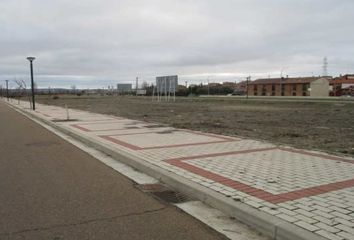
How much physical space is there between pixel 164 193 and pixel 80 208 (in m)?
1.53

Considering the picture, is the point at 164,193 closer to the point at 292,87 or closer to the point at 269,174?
the point at 269,174

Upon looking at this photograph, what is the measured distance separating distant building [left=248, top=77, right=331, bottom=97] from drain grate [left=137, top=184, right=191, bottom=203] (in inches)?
4231

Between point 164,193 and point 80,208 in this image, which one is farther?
point 164,193

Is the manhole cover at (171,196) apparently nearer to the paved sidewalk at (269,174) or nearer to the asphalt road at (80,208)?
the asphalt road at (80,208)

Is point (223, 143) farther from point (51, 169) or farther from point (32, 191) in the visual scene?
point (32, 191)

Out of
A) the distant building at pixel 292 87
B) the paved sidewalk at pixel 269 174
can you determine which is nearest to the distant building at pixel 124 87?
the distant building at pixel 292 87

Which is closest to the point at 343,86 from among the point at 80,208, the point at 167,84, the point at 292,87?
the point at 292,87

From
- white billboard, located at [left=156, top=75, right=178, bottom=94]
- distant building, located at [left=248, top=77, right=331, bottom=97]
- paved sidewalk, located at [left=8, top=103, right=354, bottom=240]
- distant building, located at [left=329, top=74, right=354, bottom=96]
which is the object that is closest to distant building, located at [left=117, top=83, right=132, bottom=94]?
distant building, located at [left=248, top=77, right=331, bottom=97]

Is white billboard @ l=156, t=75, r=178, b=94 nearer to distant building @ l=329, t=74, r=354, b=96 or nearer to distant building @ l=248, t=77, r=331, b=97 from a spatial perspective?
distant building @ l=248, t=77, r=331, b=97

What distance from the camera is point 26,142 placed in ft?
48.5

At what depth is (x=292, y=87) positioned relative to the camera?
121688 millimetres

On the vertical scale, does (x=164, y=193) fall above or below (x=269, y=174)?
below

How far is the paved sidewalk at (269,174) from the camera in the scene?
540cm

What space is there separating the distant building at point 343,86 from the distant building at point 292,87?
1846mm
